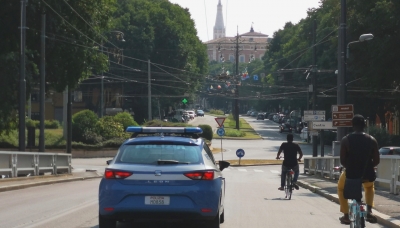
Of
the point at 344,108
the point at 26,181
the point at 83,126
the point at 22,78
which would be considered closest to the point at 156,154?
the point at 344,108

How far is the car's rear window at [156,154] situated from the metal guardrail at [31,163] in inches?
582

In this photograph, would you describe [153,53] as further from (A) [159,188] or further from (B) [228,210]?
(A) [159,188]

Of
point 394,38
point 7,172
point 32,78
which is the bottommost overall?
point 7,172

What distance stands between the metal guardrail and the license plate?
50.4 feet

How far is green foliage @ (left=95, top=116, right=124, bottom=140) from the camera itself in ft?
188

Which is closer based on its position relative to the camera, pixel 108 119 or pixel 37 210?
pixel 37 210

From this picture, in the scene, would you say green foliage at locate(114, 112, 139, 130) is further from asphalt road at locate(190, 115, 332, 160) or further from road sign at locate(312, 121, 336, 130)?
road sign at locate(312, 121, 336, 130)

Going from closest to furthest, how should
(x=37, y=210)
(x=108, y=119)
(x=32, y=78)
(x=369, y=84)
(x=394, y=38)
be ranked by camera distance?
1. (x=37, y=210)
2. (x=32, y=78)
3. (x=394, y=38)
4. (x=369, y=84)
5. (x=108, y=119)

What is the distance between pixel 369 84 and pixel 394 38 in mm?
5233

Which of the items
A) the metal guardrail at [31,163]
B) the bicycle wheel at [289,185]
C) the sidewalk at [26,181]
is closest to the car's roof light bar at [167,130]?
the bicycle wheel at [289,185]

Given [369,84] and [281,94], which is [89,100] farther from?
[369,84]

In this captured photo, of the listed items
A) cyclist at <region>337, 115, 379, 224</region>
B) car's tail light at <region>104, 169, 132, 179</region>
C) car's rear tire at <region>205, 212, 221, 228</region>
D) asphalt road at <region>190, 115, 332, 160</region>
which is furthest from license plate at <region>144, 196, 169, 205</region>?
asphalt road at <region>190, 115, 332, 160</region>

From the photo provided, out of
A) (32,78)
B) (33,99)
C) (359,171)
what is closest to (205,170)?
(359,171)

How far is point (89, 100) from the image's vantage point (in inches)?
3287
